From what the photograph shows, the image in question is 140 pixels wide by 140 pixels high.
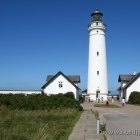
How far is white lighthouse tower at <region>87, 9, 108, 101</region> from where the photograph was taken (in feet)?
150

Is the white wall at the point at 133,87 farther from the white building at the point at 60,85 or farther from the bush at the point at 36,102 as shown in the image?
the bush at the point at 36,102

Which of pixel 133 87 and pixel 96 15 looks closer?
pixel 133 87

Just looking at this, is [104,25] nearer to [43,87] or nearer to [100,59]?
[100,59]

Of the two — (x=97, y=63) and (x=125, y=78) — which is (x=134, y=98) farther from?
(x=125, y=78)

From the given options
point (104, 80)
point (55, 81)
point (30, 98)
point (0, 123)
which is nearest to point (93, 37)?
point (104, 80)

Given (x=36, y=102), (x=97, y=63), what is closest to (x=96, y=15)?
(x=97, y=63)

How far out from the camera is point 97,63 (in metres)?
45.6

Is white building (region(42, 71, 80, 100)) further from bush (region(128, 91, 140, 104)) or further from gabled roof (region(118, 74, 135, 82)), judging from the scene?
gabled roof (region(118, 74, 135, 82))

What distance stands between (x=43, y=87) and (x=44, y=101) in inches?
812

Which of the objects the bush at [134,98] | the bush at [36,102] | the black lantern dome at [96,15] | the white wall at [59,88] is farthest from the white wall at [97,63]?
the bush at [36,102]

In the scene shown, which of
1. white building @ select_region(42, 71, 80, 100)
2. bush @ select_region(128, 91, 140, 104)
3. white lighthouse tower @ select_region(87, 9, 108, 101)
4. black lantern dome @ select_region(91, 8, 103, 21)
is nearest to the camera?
bush @ select_region(128, 91, 140, 104)

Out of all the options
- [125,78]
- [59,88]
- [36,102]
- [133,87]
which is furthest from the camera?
[125,78]

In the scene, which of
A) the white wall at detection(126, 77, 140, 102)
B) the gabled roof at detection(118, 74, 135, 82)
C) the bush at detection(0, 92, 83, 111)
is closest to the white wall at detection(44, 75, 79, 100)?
the white wall at detection(126, 77, 140, 102)

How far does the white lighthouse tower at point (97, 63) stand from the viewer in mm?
45750
